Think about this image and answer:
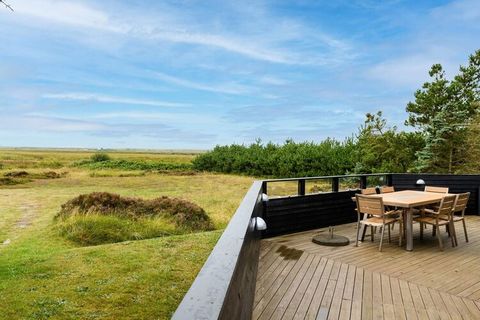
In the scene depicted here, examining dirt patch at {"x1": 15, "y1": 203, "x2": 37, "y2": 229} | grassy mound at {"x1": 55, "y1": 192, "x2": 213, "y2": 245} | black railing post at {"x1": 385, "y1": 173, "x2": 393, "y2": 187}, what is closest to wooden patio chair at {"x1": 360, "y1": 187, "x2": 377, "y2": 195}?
black railing post at {"x1": 385, "y1": 173, "x2": 393, "y2": 187}

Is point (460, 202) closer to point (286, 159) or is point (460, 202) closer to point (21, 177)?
point (286, 159)

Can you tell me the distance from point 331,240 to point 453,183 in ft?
14.9

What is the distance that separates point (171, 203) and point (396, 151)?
1039 centimetres

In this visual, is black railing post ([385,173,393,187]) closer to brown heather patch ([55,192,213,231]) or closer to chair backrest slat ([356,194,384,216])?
chair backrest slat ([356,194,384,216])

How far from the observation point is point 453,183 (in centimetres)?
798

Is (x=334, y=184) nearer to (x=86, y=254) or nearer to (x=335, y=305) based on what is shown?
(x=335, y=305)

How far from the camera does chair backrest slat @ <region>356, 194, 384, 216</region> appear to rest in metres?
4.76

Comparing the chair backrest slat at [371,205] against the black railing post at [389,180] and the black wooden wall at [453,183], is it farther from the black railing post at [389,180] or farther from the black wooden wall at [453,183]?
the black railing post at [389,180]

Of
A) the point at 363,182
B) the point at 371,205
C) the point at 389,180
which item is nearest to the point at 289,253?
the point at 371,205

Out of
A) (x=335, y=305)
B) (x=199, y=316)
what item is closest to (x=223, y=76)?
(x=335, y=305)

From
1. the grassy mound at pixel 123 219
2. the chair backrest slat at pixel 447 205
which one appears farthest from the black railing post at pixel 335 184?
the grassy mound at pixel 123 219

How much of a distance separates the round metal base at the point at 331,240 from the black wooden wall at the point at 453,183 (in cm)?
325

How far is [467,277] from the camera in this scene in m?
3.81

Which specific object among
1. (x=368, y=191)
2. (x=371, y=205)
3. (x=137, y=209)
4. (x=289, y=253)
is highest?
(x=368, y=191)
